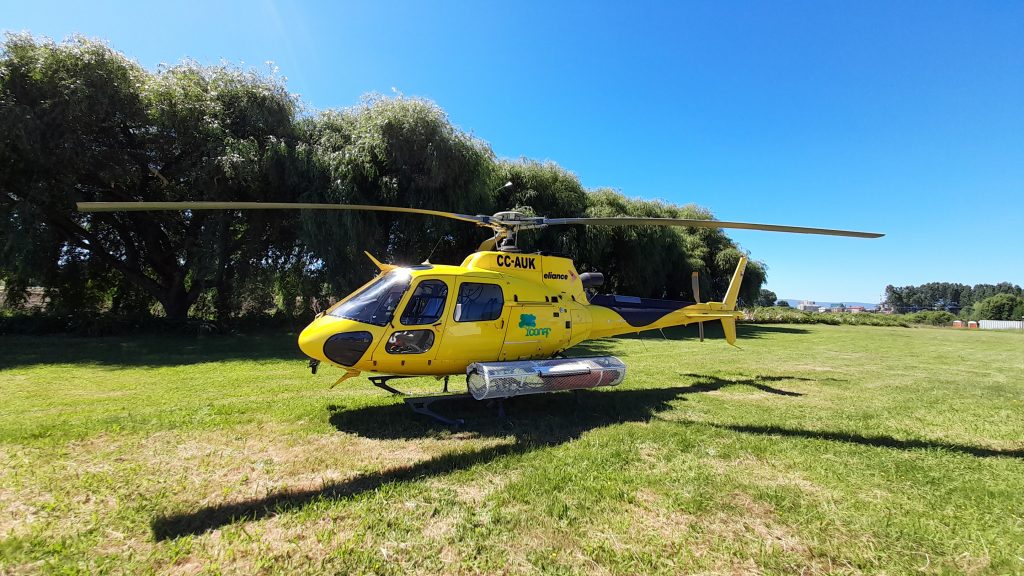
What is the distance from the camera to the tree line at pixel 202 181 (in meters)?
12.1

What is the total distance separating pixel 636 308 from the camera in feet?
24.6

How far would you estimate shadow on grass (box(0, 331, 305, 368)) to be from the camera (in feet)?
32.4

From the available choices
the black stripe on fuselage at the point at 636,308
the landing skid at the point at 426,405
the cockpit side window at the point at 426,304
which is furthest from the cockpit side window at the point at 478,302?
the black stripe on fuselage at the point at 636,308

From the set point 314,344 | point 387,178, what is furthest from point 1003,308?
point 314,344

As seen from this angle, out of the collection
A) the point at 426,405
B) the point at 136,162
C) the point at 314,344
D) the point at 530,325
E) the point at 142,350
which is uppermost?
the point at 136,162

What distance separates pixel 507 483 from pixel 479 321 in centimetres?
241

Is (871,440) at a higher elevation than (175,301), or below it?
below

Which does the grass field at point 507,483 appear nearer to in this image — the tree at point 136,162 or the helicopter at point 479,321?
the helicopter at point 479,321

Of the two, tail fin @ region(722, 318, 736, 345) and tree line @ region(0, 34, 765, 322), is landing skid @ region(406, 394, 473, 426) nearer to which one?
tail fin @ region(722, 318, 736, 345)

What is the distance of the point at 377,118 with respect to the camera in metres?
14.5

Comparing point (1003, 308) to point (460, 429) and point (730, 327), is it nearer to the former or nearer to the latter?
point (730, 327)

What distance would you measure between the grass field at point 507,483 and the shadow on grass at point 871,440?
0.13 feet

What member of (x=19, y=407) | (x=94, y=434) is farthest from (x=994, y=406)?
(x=19, y=407)

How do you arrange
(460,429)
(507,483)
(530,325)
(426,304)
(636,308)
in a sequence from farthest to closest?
(636,308)
(530,325)
(426,304)
(460,429)
(507,483)
